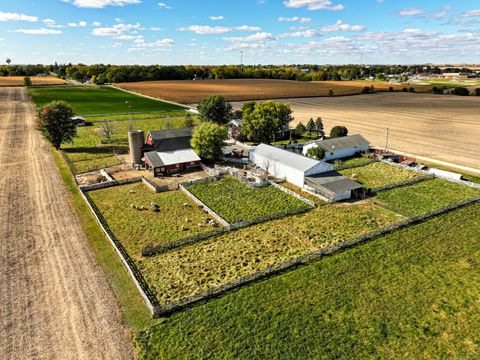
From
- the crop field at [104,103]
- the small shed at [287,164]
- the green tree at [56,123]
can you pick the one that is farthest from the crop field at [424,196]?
the crop field at [104,103]

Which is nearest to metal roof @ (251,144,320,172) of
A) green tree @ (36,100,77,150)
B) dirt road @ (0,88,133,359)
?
dirt road @ (0,88,133,359)

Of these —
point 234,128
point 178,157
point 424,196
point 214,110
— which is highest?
point 214,110

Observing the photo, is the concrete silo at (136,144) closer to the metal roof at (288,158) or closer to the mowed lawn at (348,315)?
the metal roof at (288,158)

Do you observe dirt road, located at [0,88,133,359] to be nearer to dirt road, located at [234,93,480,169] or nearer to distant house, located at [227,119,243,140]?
distant house, located at [227,119,243,140]

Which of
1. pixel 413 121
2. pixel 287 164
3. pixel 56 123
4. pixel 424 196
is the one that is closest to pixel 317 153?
pixel 287 164

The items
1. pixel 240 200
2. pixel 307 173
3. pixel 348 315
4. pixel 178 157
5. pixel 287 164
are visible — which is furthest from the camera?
pixel 178 157

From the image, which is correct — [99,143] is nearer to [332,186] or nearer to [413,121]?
[332,186]
